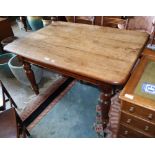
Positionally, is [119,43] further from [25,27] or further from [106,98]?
[25,27]

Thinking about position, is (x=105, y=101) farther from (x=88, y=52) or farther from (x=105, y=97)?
(x=88, y=52)

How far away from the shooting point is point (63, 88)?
2.04 m

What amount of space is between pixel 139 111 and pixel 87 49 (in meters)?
0.60

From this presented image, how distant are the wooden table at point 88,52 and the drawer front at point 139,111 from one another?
6.0 inches

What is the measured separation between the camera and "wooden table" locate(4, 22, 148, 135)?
109 cm

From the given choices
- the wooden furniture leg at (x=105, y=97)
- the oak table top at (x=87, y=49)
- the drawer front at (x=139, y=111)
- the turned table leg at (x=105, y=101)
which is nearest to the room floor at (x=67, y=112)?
the turned table leg at (x=105, y=101)

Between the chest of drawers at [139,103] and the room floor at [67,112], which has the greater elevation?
the chest of drawers at [139,103]

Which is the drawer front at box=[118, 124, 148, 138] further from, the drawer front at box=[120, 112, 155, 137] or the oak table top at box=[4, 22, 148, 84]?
the oak table top at box=[4, 22, 148, 84]

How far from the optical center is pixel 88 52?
50.6 inches

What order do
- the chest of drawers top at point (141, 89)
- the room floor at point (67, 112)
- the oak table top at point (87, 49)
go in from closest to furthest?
the chest of drawers top at point (141, 89) < the oak table top at point (87, 49) < the room floor at point (67, 112)

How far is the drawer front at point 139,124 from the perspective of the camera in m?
1.08

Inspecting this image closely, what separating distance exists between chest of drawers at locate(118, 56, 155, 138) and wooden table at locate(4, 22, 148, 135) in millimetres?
101

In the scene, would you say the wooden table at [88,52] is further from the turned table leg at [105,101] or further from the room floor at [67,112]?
the room floor at [67,112]
